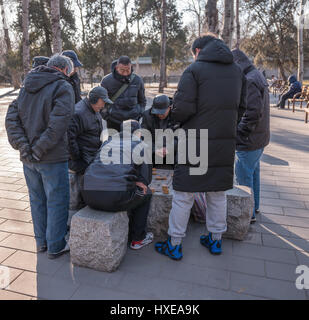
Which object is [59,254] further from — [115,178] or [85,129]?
[85,129]

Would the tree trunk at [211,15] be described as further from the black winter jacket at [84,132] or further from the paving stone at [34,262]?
the paving stone at [34,262]

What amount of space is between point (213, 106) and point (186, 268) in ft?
4.78

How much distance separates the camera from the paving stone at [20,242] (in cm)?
310

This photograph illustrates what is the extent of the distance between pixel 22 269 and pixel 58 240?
1.28 ft

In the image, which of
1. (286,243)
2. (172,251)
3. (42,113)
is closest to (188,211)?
(172,251)

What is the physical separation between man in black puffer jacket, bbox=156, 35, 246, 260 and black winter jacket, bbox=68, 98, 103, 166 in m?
1.13

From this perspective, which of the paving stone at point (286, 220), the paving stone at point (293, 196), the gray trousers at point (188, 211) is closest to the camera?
the gray trousers at point (188, 211)

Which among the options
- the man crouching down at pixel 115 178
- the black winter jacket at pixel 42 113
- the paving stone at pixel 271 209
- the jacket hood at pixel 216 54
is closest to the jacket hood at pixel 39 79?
the black winter jacket at pixel 42 113

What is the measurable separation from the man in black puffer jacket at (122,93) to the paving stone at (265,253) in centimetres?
246

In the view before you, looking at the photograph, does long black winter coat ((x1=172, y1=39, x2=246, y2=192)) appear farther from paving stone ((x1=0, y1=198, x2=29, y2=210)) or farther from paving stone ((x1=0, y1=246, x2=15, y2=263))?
paving stone ((x1=0, y1=198, x2=29, y2=210))

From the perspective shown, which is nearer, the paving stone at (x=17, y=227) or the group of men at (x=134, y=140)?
the group of men at (x=134, y=140)

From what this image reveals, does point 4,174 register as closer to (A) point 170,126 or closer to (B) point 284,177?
(A) point 170,126

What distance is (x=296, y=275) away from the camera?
8.73 ft

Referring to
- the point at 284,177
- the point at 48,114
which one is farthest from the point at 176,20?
the point at 48,114
